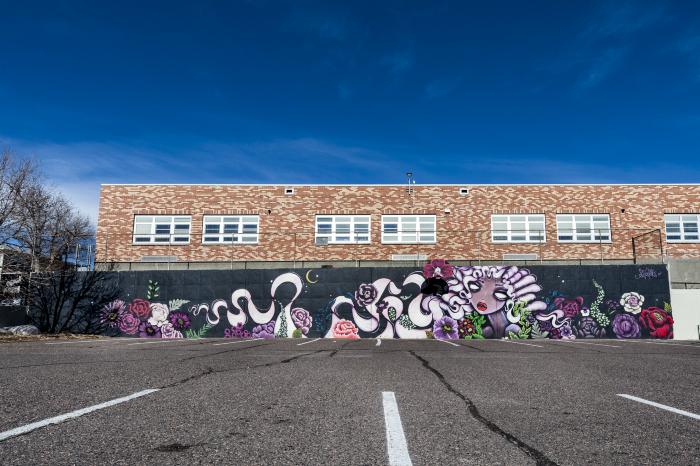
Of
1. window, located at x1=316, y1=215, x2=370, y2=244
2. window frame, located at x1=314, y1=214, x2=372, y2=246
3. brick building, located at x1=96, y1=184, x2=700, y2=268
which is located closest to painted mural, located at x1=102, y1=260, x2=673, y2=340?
brick building, located at x1=96, y1=184, x2=700, y2=268

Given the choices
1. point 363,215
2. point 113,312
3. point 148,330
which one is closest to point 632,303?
point 363,215

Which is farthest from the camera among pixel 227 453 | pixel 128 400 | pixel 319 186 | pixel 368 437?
pixel 319 186

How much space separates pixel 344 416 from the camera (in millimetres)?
4453

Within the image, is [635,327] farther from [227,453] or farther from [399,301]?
[227,453]

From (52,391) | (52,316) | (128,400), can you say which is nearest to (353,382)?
(128,400)

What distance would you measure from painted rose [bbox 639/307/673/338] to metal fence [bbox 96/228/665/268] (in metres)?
2.43

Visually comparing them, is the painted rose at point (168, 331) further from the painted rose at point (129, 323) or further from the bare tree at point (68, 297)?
the bare tree at point (68, 297)

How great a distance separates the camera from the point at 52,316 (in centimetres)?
2434

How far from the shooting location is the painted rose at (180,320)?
2364 centimetres

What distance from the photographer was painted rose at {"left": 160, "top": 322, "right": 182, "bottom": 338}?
77.1ft

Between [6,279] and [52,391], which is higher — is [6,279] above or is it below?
above

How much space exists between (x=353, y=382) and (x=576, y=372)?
12.7ft

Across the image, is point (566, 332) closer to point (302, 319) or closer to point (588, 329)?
point (588, 329)

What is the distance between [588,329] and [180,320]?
18.4 metres
